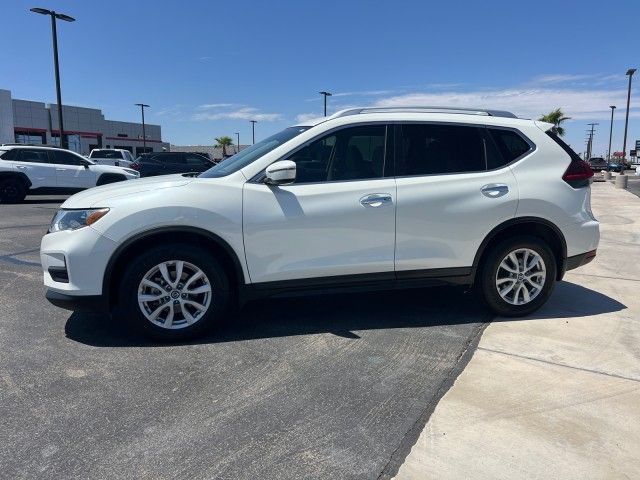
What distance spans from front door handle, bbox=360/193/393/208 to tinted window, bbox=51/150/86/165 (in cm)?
1310

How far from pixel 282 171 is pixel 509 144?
2.13 metres

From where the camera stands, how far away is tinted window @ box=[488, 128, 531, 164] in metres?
4.57

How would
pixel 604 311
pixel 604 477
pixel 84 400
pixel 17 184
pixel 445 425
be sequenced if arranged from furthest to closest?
pixel 17 184 → pixel 604 311 → pixel 84 400 → pixel 445 425 → pixel 604 477

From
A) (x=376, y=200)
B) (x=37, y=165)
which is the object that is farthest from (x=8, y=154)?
(x=376, y=200)

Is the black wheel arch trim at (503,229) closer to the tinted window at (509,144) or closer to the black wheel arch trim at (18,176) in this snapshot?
the tinted window at (509,144)

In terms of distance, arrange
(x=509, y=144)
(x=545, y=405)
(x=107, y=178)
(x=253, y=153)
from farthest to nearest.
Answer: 1. (x=107, y=178)
2. (x=509, y=144)
3. (x=253, y=153)
4. (x=545, y=405)

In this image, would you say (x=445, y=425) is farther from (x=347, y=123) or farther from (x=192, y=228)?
(x=347, y=123)

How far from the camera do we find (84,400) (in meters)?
3.14

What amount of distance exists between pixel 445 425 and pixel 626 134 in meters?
40.6

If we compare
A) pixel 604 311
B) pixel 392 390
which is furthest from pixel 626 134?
pixel 392 390

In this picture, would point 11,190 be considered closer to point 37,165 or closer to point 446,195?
point 37,165

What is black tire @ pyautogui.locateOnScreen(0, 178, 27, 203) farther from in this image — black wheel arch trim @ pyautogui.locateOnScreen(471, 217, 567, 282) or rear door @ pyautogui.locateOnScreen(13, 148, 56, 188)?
black wheel arch trim @ pyautogui.locateOnScreen(471, 217, 567, 282)

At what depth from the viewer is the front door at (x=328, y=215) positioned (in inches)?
158

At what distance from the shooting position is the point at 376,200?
420 cm
